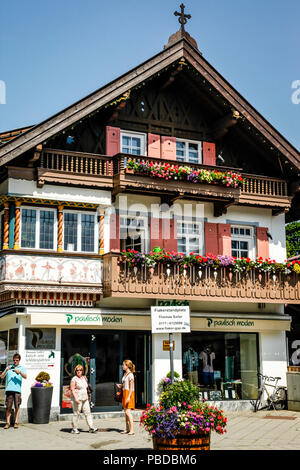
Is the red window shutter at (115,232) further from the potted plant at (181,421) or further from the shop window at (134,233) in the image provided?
the potted plant at (181,421)

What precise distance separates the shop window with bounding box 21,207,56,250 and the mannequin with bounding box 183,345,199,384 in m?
5.60

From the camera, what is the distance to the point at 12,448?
13.4 meters

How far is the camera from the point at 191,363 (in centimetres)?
2209

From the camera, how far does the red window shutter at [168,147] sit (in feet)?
74.5

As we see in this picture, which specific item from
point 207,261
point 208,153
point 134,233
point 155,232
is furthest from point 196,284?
point 208,153

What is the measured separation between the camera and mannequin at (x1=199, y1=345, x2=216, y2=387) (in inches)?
877

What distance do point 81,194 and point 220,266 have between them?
4.98 m

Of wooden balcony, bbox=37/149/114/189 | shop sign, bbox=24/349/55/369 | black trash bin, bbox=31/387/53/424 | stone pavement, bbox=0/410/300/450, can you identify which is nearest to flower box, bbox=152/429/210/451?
stone pavement, bbox=0/410/300/450

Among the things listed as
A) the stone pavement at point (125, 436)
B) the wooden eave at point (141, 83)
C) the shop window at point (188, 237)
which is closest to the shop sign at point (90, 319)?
the stone pavement at point (125, 436)

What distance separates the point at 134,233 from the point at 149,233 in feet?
1.61

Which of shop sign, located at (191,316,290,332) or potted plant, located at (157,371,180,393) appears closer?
potted plant, located at (157,371,180,393)

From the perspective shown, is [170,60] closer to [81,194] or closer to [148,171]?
[148,171]

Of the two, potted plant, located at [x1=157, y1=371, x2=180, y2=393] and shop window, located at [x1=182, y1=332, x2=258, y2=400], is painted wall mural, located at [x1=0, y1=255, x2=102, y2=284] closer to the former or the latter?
potted plant, located at [x1=157, y1=371, x2=180, y2=393]

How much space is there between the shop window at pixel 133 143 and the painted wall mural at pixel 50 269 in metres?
4.16
